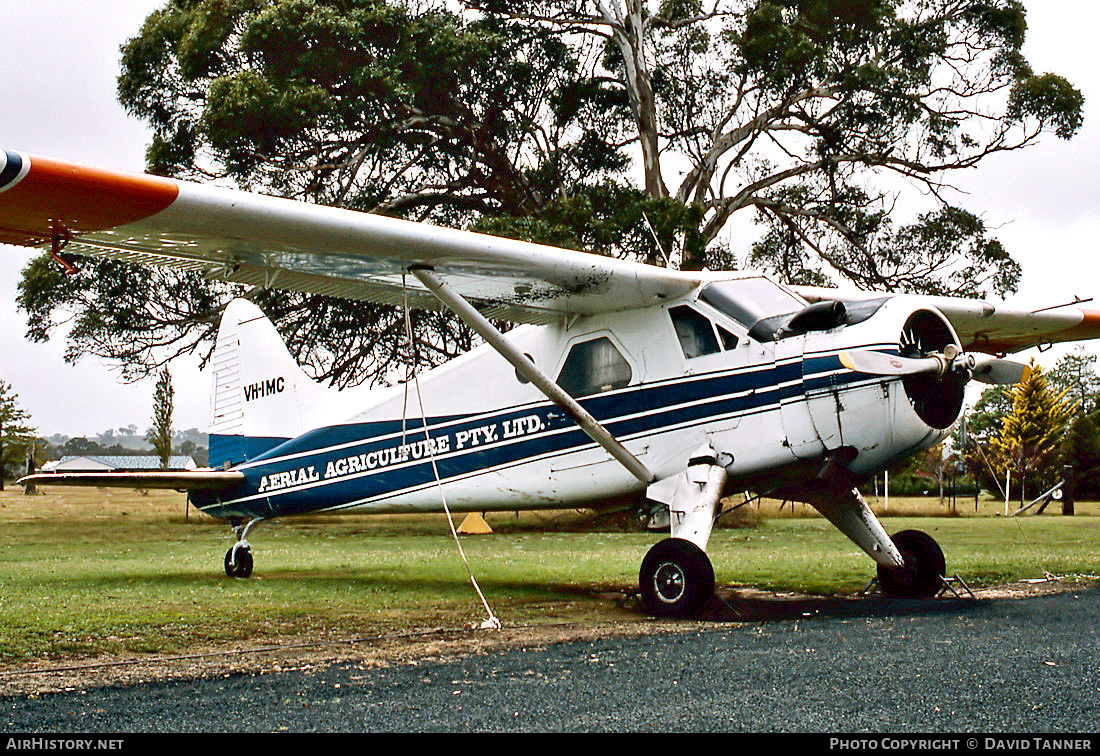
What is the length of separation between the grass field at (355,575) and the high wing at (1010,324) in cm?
250

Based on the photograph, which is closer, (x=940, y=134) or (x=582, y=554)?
(x=582, y=554)

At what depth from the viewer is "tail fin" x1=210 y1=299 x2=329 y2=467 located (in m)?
10.8

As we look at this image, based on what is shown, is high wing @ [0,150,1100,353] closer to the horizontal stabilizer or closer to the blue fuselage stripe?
the blue fuselage stripe

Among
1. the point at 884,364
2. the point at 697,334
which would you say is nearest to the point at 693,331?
the point at 697,334

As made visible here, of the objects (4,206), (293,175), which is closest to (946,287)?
(293,175)

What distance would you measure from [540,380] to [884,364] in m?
2.52

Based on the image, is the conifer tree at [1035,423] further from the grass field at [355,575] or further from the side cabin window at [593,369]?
the side cabin window at [593,369]

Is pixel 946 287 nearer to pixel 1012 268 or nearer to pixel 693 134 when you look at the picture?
pixel 1012 268

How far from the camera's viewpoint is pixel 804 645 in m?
5.45

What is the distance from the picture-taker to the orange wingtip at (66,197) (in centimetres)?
509

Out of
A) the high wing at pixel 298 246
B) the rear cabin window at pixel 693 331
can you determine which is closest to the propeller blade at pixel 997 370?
the high wing at pixel 298 246

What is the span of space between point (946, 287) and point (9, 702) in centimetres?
2039

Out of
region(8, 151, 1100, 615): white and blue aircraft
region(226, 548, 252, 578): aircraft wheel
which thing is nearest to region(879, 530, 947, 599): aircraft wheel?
region(8, 151, 1100, 615): white and blue aircraft

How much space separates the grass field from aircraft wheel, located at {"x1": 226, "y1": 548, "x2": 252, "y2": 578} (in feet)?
0.62
